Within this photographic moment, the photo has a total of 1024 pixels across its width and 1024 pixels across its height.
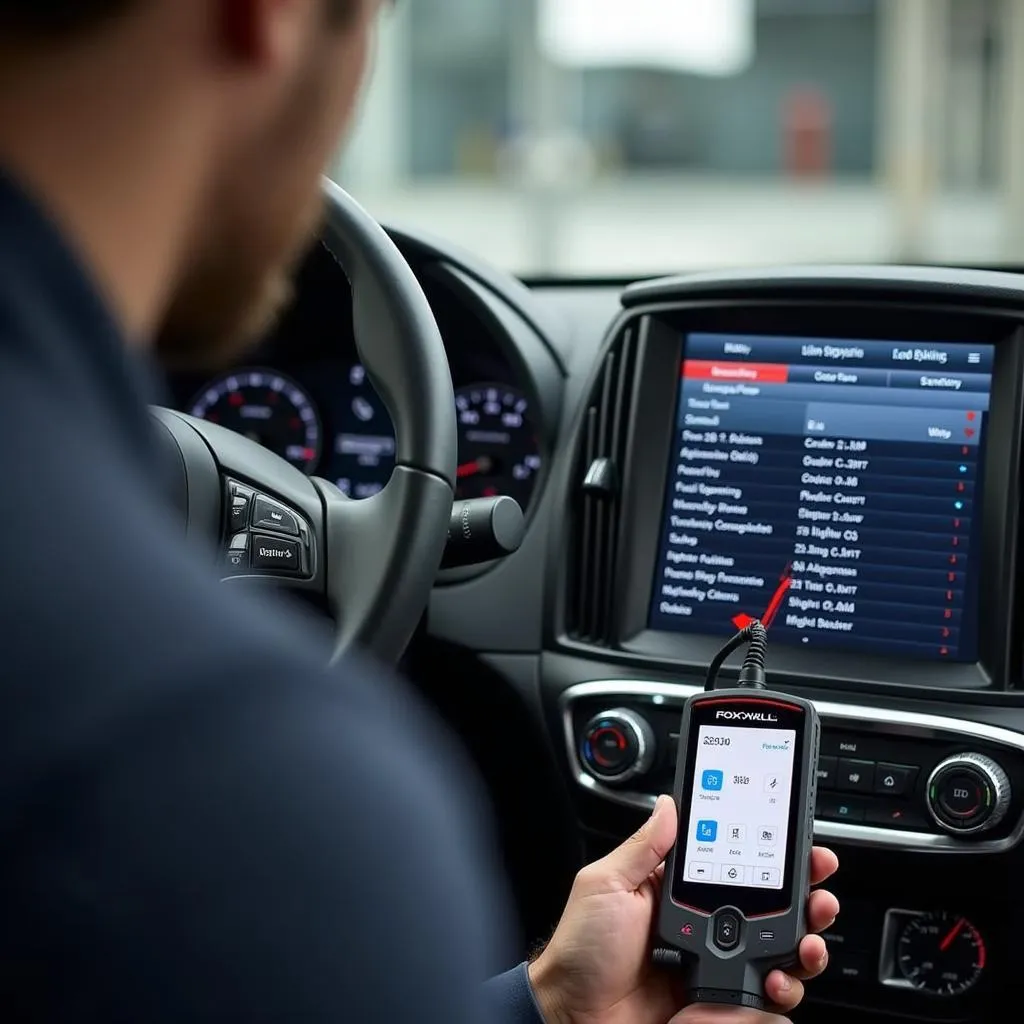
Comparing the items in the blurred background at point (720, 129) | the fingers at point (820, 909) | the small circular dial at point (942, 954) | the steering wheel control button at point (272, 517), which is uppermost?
the blurred background at point (720, 129)

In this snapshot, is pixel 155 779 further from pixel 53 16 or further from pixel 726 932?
pixel 726 932

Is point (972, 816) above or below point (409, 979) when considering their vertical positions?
below

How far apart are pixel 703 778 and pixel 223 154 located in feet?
2.62

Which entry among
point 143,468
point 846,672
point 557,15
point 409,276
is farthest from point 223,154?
point 557,15

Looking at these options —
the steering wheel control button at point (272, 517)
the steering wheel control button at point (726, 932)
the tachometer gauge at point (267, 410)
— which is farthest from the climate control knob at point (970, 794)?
the tachometer gauge at point (267, 410)

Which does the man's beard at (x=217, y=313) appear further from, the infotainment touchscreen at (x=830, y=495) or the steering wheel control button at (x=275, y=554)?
the infotainment touchscreen at (x=830, y=495)

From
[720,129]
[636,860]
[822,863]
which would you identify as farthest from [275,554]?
[720,129]

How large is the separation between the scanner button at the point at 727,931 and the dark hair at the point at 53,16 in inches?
34.2

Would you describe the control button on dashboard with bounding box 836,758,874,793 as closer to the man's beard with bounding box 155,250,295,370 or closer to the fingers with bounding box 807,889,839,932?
the fingers with bounding box 807,889,839,932

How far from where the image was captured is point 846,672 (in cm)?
146

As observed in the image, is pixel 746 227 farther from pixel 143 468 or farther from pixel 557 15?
pixel 143 468

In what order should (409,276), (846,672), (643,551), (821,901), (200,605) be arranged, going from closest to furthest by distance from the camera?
1. (200,605)
2. (821,901)
3. (409,276)
4. (846,672)
5. (643,551)

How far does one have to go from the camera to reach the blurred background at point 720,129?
33.6 ft

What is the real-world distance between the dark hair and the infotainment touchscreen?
1.10 meters
